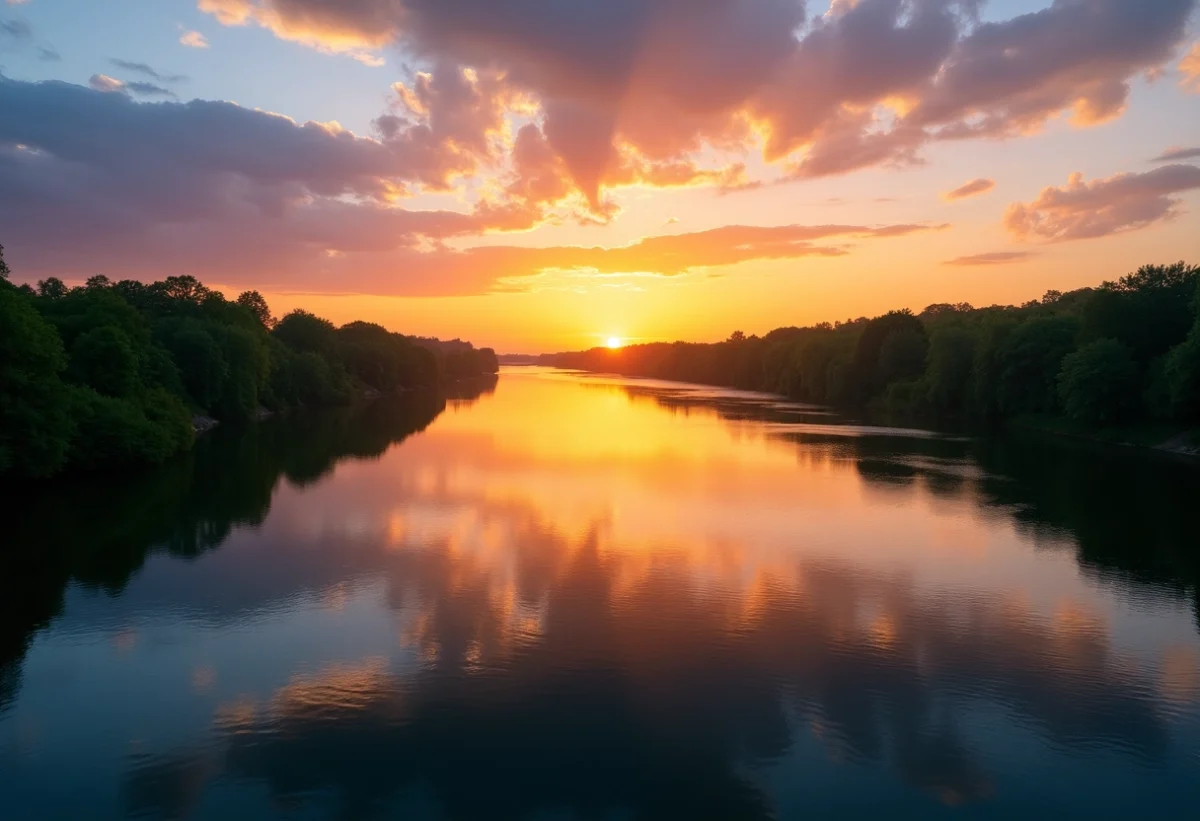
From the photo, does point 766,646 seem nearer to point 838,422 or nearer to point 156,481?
point 156,481

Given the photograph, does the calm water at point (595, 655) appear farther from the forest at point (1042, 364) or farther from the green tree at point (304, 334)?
the green tree at point (304, 334)

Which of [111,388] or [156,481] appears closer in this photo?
[156,481]

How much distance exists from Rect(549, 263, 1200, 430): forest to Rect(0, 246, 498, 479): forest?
47.1m

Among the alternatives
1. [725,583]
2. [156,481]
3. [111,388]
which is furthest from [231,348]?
[725,583]

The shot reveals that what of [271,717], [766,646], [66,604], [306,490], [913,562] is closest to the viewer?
[271,717]

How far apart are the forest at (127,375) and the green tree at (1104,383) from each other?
47.8 meters

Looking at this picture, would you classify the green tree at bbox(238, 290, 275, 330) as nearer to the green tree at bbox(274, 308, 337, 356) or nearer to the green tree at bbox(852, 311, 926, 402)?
the green tree at bbox(274, 308, 337, 356)

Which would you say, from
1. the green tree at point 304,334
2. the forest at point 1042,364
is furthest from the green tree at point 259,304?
the forest at point 1042,364

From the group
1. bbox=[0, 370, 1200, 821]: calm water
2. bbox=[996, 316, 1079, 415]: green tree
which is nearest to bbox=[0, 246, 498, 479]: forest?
bbox=[0, 370, 1200, 821]: calm water

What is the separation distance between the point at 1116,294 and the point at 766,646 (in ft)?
158

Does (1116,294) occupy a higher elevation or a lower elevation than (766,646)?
higher

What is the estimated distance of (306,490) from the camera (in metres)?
30.7

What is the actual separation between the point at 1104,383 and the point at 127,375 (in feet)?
164

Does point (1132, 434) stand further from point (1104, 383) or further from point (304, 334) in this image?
point (304, 334)
